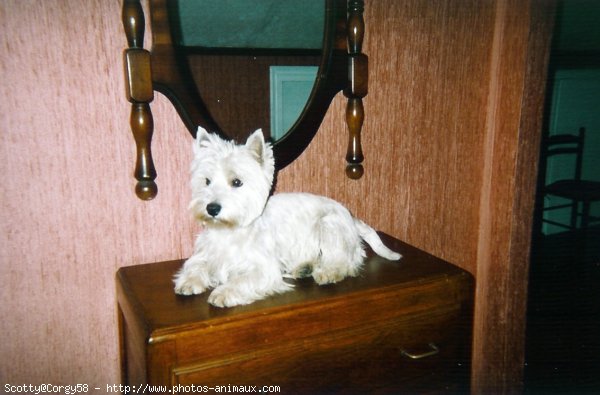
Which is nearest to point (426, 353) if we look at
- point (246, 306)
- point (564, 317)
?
point (246, 306)

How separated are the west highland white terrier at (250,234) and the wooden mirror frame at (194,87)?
189 mm

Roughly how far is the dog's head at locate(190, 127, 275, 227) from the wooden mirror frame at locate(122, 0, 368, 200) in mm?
187

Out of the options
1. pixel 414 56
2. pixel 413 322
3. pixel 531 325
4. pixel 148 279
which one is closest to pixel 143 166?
pixel 148 279

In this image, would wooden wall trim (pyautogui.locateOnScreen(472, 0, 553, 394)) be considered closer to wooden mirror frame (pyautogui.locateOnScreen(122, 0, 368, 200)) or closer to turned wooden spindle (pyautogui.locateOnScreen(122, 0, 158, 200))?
wooden mirror frame (pyautogui.locateOnScreen(122, 0, 368, 200))

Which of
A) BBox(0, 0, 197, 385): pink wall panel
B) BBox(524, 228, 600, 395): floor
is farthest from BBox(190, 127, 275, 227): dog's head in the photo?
BBox(524, 228, 600, 395): floor

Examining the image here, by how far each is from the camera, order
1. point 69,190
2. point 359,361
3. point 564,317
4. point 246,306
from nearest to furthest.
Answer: point 246,306 < point 359,361 < point 69,190 < point 564,317

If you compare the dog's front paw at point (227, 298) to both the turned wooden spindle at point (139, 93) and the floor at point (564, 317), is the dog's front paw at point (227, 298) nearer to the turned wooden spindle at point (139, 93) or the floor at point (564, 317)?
the turned wooden spindle at point (139, 93)

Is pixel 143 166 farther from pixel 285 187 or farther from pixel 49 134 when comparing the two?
pixel 285 187

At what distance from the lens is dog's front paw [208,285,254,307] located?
1068 mm

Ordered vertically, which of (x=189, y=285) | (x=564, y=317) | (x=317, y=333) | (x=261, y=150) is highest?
(x=261, y=150)

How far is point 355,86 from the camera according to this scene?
158 centimetres

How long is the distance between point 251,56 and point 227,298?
814mm

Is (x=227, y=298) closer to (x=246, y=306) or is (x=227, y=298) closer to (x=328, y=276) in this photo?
(x=246, y=306)

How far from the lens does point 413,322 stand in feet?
4.06
